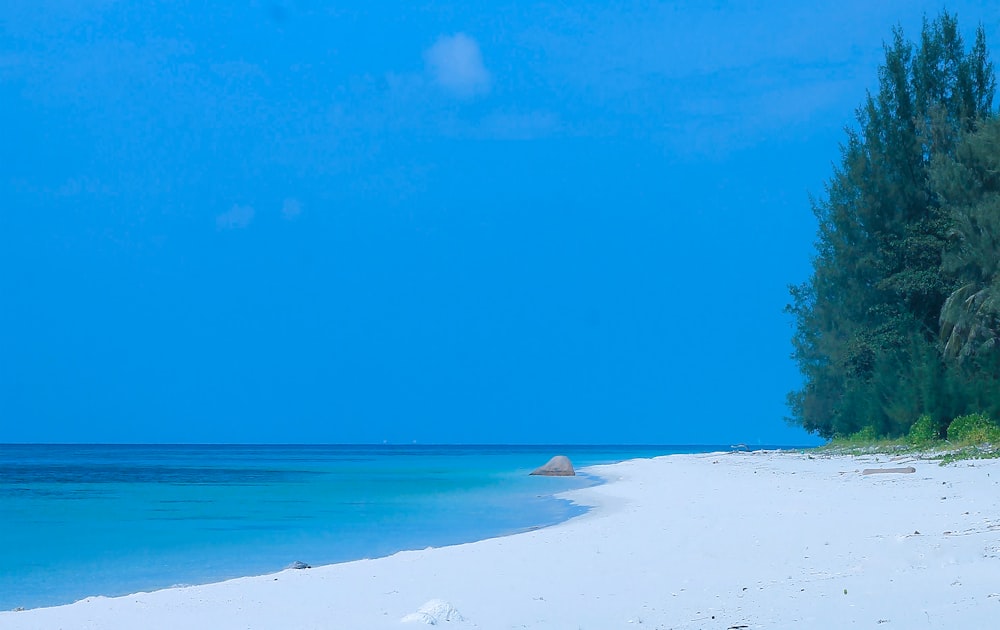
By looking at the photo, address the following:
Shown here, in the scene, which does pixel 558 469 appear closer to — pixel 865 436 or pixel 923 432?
pixel 865 436

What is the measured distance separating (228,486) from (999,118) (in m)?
31.7

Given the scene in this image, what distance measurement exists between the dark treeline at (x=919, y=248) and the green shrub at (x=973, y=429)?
0.33m

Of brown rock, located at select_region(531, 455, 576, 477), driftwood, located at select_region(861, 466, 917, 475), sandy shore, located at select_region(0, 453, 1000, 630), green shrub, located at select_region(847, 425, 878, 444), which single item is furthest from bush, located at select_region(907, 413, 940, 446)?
brown rock, located at select_region(531, 455, 576, 477)

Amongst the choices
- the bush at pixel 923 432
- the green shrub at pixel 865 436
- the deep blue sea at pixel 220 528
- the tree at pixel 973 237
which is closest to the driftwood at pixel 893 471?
the deep blue sea at pixel 220 528

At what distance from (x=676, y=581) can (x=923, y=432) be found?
20.7 metres

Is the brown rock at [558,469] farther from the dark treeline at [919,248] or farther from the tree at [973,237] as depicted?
the tree at [973,237]

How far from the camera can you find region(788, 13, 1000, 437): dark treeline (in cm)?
2431

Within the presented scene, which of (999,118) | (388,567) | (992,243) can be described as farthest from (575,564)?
(999,118)

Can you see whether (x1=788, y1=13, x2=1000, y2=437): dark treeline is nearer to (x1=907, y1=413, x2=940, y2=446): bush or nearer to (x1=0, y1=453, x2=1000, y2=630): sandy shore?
(x1=907, y1=413, x2=940, y2=446): bush

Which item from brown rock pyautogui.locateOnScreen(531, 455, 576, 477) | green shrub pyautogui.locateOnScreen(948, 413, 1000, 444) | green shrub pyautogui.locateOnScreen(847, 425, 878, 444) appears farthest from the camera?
brown rock pyautogui.locateOnScreen(531, 455, 576, 477)

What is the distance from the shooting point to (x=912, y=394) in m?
27.7

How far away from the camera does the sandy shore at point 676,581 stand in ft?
22.3

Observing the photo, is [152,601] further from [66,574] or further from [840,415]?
[840,415]

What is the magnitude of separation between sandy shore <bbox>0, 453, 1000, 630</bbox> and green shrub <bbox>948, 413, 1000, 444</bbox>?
919 centimetres
